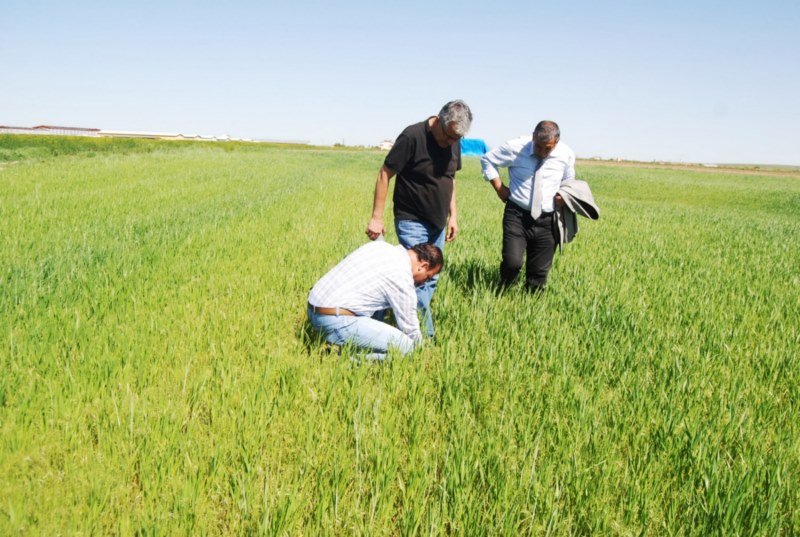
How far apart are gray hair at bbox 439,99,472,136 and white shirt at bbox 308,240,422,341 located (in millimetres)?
1122

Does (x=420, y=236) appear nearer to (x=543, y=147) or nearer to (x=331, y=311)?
(x=331, y=311)

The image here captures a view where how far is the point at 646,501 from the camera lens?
6.07 feet

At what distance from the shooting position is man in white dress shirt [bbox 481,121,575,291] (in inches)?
181

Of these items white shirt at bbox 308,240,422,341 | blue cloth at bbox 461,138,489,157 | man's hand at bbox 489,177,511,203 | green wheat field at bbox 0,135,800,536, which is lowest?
green wheat field at bbox 0,135,800,536

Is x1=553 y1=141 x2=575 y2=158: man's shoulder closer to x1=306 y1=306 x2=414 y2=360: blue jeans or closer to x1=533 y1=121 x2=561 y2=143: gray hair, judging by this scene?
x1=533 y1=121 x2=561 y2=143: gray hair

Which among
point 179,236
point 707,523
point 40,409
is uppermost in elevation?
point 179,236

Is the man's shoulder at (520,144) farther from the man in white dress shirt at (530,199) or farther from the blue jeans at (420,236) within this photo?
the blue jeans at (420,236)

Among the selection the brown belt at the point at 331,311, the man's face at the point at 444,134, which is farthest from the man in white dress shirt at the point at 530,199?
the brown belt at the point at 331,311

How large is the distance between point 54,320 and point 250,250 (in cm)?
308

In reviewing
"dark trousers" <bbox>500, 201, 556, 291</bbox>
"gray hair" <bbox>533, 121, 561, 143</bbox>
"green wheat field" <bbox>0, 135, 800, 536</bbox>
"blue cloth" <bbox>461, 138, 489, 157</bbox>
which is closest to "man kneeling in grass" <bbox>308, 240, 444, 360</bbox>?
"green wheat field" <bbox>0, 135, 800, 536</bbox>

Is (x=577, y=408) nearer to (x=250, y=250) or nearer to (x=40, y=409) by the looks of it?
(x=40, y=409)

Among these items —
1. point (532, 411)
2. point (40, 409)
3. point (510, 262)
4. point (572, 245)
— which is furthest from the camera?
point (572, 245)

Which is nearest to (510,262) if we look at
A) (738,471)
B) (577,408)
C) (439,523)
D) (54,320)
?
(577,408)

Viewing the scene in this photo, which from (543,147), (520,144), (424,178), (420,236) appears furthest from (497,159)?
(420,236)
